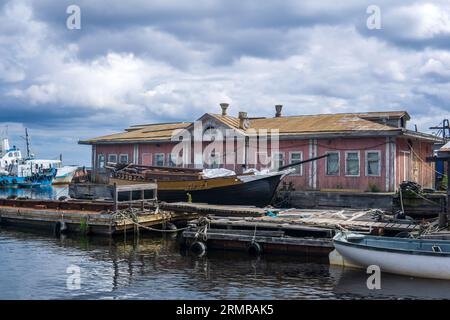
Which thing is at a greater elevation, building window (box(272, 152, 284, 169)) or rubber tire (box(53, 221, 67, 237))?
building window (box(272, 152, 284, 169))

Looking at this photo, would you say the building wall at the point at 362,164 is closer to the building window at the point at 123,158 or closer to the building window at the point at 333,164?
the building window at the point at 333,164

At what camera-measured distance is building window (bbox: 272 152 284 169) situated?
106 ft

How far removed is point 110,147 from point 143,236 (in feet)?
54.5

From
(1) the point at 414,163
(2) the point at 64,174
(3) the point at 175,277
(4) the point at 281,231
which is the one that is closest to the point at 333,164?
(1) the point at 414,163

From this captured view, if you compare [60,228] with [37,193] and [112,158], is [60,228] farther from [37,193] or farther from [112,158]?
[37,193]

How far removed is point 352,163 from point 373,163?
117 centimetres

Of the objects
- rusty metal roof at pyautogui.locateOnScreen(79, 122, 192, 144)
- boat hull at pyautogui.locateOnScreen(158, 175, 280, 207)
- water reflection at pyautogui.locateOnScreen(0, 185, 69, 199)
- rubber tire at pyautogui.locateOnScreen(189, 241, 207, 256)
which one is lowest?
rubber tire at pyautogui.locateOnScreen(189, 241, 207, 256)

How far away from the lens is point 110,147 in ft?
131

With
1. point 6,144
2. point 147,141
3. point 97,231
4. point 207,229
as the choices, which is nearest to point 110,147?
point 147,141

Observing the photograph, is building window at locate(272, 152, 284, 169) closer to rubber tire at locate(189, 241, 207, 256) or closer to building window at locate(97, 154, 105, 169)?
rubber tire at locate(189, 241, 207, 256)

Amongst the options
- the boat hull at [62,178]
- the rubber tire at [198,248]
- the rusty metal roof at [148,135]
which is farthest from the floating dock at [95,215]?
the boat hull at [62,178]

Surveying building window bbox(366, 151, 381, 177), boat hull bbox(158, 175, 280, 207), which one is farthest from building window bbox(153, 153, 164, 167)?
building window bbox(366, 151, 381, 177)

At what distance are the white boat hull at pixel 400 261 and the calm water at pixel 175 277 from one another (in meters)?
0.25

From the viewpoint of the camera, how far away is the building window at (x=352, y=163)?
29.5m
